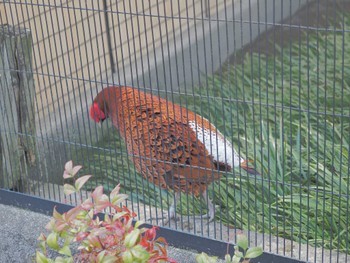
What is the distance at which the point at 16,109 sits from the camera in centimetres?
455

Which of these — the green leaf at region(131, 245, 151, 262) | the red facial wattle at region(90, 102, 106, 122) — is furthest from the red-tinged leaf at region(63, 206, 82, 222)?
the red facial wattle at region(90, 102, 106, 122)

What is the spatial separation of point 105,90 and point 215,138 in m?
0.72

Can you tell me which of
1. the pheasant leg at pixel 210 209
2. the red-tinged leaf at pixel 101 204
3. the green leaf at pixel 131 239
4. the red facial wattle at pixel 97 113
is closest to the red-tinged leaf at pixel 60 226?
the red-tinged leaf at pixel 101 204

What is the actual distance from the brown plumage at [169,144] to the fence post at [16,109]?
668 millimetres

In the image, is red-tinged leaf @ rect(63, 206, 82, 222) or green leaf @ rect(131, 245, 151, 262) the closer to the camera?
green leaf @ rect(131, 245, 151, 262)

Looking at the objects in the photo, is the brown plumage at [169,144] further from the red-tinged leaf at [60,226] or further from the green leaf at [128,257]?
the green leaf at [128,257]

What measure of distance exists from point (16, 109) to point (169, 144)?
44.9 inches

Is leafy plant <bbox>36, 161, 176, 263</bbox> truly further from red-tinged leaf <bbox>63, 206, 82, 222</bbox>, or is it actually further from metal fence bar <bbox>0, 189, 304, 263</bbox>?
metal fence bar <bbox>0, 189, 304, 263</bbox>

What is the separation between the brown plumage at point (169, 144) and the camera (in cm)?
399

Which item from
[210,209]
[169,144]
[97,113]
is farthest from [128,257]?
[97,113]

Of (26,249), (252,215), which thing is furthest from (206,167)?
(26,249)

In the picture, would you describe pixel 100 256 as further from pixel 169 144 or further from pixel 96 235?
pixel 169 144

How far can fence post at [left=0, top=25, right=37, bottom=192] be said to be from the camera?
14.4 feet

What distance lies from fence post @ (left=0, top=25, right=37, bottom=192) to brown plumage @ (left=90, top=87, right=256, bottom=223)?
668mm
